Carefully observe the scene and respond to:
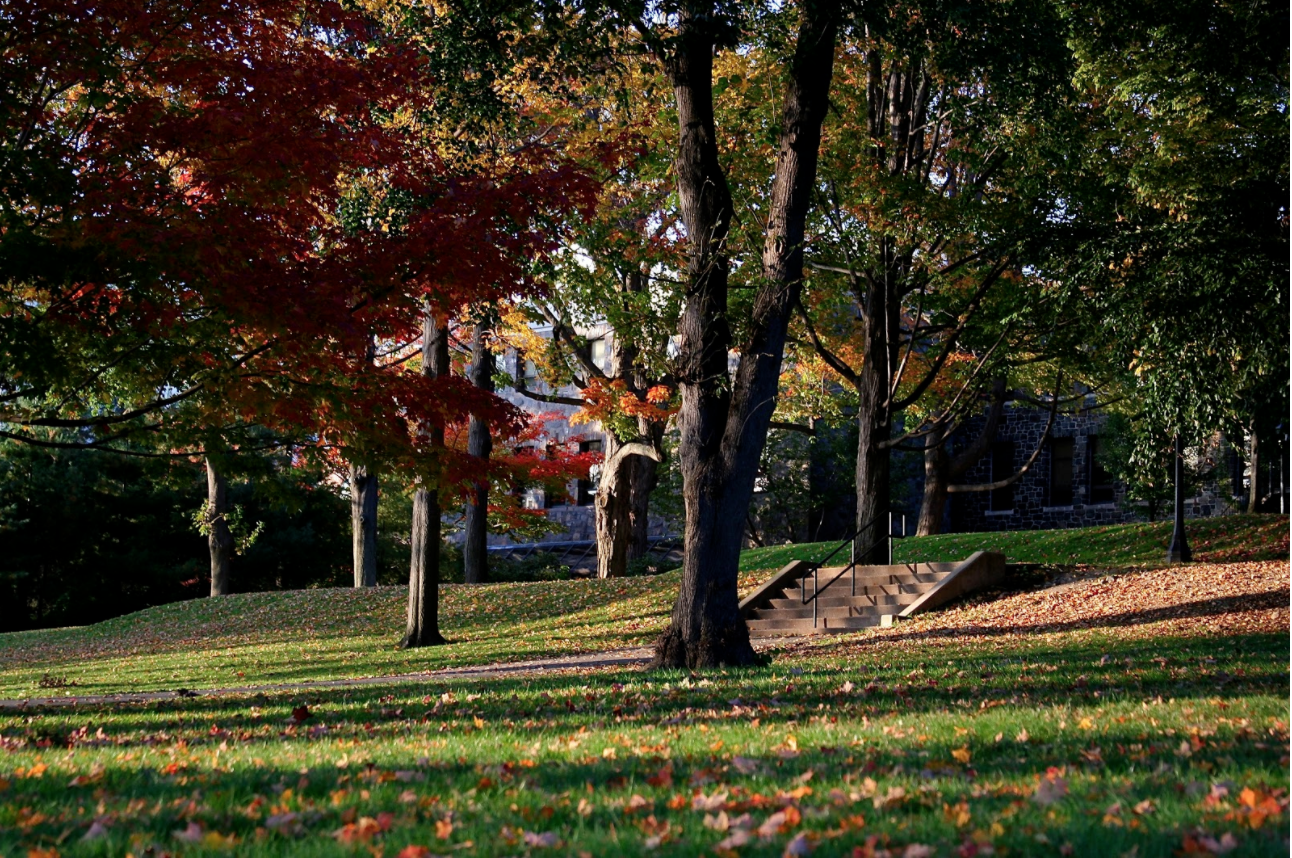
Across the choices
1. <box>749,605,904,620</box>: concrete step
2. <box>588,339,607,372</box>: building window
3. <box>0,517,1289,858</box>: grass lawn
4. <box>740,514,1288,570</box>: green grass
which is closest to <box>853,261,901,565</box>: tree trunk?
<box>749,605,904,620</box>: concrete step

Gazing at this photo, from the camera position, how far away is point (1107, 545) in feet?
73.6

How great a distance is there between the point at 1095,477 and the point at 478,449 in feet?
58.8

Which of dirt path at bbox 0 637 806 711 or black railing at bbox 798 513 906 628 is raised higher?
black railing at bbox 798 513 906 628

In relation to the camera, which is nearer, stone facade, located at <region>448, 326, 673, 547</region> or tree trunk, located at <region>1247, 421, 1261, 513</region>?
tree trunk, located at <region>1247, 421, 1261, 513</region>

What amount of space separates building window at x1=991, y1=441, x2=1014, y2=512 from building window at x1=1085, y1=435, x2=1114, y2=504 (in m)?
2.17

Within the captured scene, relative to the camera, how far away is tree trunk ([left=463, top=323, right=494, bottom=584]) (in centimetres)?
2091

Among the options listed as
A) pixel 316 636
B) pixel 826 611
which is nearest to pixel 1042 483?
pixel 826 611

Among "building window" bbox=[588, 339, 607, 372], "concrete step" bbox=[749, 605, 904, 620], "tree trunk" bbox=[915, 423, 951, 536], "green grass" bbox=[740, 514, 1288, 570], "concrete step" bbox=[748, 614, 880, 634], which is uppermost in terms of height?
"building window" bbox=[588, 339, 607, 372]

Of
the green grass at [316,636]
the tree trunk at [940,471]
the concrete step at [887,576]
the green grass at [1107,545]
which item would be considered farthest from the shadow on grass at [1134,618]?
the tree trunk at [940,471]

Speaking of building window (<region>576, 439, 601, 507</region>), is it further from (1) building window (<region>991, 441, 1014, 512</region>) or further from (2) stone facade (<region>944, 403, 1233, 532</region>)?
(1) building window (<region>991, 441, 1014, 512</region>)

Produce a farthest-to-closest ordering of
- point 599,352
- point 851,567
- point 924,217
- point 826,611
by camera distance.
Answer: point 599,352 < point 851,567 < point 826,611 < point 924,217

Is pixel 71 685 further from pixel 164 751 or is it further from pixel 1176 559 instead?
pixel 1176 559

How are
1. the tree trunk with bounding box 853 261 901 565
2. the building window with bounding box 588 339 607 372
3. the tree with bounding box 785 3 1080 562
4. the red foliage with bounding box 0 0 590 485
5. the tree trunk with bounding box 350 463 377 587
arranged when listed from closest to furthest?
the red foliage with bounding box 0 0 590 485
the tree with bounding box 785 3 1080 562
the tree trunk with bounding box 853 261 901 565
the tree trunk with bounding box 350 463 377 587
the building window with bounding box 588 339 607 372

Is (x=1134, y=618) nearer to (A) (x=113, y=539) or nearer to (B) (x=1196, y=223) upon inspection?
(B) (x=1196, y=223)
